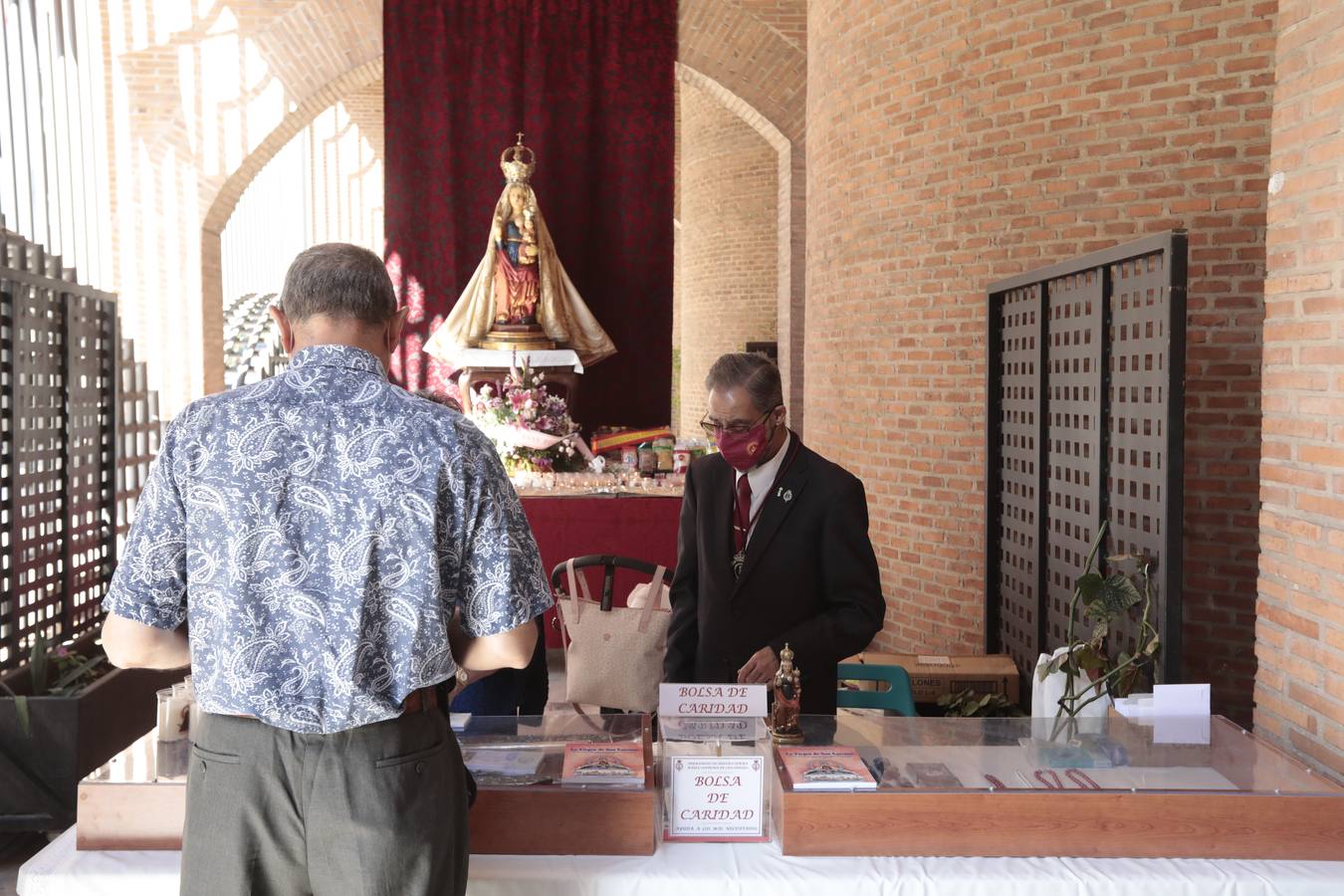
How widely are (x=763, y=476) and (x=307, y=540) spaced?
1425 millimetres

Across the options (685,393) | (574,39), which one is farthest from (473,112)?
(685,393)

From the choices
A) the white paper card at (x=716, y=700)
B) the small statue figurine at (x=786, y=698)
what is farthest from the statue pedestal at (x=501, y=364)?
the small statue figurine at (x=786, y=698)

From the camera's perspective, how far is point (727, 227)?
17344 mm

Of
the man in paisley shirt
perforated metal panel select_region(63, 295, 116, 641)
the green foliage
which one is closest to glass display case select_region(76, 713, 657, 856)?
the man in paisley shirt

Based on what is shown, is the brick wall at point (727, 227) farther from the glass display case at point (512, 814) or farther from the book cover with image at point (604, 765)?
the glass display case at point (512, 814)

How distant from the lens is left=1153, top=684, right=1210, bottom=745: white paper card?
2396 mm

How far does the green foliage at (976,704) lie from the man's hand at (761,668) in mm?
2402

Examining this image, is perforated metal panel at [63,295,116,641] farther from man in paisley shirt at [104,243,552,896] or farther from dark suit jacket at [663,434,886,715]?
man in paisley shirt at [104,243,552,896]

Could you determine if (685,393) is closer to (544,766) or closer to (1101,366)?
(1101,366)

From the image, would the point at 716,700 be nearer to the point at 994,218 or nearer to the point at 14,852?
the point at 14,852

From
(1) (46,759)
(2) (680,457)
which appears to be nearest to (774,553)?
(1) (46,759)

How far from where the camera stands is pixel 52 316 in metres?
4.59

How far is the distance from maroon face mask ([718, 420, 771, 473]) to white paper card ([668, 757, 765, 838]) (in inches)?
35.0

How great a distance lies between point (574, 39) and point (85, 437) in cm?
724
